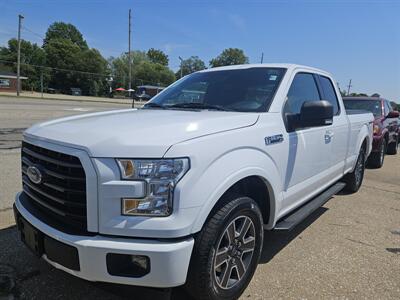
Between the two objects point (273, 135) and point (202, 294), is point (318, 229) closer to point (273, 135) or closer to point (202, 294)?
point (273, 135)

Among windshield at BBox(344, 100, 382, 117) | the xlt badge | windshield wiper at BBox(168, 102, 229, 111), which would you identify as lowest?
the xlt badge

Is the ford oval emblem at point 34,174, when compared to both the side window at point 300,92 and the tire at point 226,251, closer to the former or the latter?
the tire at point 226,251

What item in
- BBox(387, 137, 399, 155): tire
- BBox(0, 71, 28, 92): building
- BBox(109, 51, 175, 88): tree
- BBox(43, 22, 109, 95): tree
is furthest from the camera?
BBox(109, 51, 175, 88): tree

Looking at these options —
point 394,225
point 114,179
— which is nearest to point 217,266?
point 114,179

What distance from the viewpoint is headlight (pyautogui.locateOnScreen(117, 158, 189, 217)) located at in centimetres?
228

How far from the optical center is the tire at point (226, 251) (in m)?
2.48

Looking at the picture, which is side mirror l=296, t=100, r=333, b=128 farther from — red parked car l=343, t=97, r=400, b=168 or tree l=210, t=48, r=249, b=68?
tree l=210, t=48, r=249, b=68

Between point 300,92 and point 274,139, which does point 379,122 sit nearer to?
point 300,92

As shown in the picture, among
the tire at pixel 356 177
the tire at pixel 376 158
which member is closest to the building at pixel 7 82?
the tire at pixel 376 158

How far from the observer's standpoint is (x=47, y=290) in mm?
2973

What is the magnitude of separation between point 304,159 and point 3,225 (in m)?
3.35

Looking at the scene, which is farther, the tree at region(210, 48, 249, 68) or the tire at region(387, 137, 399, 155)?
the tree at region(210, 48, 249, 68)

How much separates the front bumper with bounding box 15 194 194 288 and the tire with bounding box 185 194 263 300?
148 mm

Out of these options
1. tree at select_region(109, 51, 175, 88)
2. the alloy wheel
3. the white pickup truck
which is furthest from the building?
the alloy wheel
